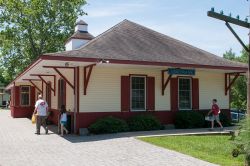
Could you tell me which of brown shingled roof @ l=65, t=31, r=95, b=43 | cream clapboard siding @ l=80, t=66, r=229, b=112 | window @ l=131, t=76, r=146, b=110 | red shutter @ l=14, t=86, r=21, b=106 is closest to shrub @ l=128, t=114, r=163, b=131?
window @ l=131, t=76, r=146, b=110

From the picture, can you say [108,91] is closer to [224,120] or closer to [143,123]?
[143,123]

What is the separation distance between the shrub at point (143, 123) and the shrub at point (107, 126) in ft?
1.81

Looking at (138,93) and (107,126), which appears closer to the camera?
(107,126)

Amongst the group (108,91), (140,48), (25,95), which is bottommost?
(25,95)

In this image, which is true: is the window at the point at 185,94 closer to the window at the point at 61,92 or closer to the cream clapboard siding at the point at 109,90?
the cream clapboard siding at the point at 109,90

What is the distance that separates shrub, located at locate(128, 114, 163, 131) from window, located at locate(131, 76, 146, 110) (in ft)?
2.36

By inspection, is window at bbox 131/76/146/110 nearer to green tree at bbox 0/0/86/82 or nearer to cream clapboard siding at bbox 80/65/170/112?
cream clapboard siding at bbox 80/65/170/112

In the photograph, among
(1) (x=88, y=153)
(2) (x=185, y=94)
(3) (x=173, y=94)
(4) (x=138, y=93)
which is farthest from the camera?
(2) (x=185, y=94)

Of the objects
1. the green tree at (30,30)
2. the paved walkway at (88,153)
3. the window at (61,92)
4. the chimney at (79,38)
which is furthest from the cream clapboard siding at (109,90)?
the green tree at (30,30)

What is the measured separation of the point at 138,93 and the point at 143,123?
1650mm

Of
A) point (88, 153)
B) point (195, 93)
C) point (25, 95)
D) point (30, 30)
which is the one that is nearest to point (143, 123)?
point (195, 93)

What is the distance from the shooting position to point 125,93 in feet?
57.1

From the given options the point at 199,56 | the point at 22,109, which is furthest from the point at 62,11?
the point at 199,56

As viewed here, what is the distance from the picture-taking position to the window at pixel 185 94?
62.1 feet
